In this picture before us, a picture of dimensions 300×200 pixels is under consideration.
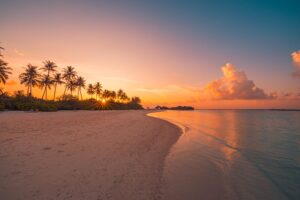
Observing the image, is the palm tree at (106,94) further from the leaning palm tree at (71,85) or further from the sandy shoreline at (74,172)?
the sandy shoreline at (74,172)

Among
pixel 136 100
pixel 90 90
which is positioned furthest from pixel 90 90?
pixel 136 100

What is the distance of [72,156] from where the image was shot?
6914mm

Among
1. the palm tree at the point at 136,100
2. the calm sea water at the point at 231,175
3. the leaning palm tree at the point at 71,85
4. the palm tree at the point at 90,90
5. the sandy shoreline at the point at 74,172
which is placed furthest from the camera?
the palm tree at the point at 136,100

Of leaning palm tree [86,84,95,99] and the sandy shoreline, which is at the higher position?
leaning palm tree [86,84,95,99]

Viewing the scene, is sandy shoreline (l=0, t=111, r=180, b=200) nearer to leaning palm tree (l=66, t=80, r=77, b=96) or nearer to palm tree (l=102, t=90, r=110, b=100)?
leaning palm tree (l=66, t=80, r=77, b=96)

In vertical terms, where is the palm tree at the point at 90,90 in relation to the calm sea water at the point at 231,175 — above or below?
above

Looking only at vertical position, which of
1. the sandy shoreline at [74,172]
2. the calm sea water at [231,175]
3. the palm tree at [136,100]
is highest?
the palm tree at [136,100]

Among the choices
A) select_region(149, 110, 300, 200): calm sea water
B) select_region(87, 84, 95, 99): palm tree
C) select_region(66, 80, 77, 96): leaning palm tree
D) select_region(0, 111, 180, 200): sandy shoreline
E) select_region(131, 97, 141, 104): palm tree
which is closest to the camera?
select_region(0, 111, 180, 200): sandy shoreline

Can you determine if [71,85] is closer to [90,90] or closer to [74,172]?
[90,90]

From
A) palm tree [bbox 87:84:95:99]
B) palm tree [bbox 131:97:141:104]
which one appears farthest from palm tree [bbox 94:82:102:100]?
palm tree [bbox 131:97:141:104]

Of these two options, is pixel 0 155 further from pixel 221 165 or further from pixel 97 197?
pixel 221 165

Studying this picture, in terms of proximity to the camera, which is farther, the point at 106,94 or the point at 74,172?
the point at 106,94

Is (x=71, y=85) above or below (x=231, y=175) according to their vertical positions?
above

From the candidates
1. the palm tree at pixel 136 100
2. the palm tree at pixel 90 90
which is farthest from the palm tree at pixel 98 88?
the palm tree at pixel 136 100
